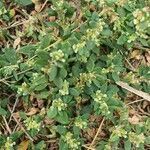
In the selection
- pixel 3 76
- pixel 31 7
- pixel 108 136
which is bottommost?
pixel 108 136

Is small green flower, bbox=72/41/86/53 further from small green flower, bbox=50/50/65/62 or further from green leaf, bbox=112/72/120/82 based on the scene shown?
green leaf, bbox=112/72/120/82

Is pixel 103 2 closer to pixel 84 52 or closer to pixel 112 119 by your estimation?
pixel 84 52

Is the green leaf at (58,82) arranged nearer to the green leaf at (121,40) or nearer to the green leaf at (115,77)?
the green leaf at (115,77)

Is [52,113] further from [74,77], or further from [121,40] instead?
[121,40]

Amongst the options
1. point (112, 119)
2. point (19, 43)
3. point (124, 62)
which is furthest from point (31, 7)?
point (112, 119)

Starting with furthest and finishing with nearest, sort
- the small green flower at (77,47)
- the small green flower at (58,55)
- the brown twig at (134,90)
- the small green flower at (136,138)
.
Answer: the brown twig at (134,90)
the small green flower at (136,138)
the small green flower at (77,47)
the small green flower at (58,55)

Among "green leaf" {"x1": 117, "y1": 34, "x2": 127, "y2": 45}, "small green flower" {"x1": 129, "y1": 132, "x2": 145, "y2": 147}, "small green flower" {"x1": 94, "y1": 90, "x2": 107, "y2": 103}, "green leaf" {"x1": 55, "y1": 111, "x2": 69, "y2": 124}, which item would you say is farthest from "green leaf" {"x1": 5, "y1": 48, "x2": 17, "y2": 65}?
"small green flower" {"x1": 129, "y1": 132, "x2": 145, "y2": 147}

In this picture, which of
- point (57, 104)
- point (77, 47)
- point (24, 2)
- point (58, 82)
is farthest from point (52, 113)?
point (24, 2)

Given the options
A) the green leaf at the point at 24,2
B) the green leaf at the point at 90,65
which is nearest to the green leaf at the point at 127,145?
the green leaf at the point at 90,65
